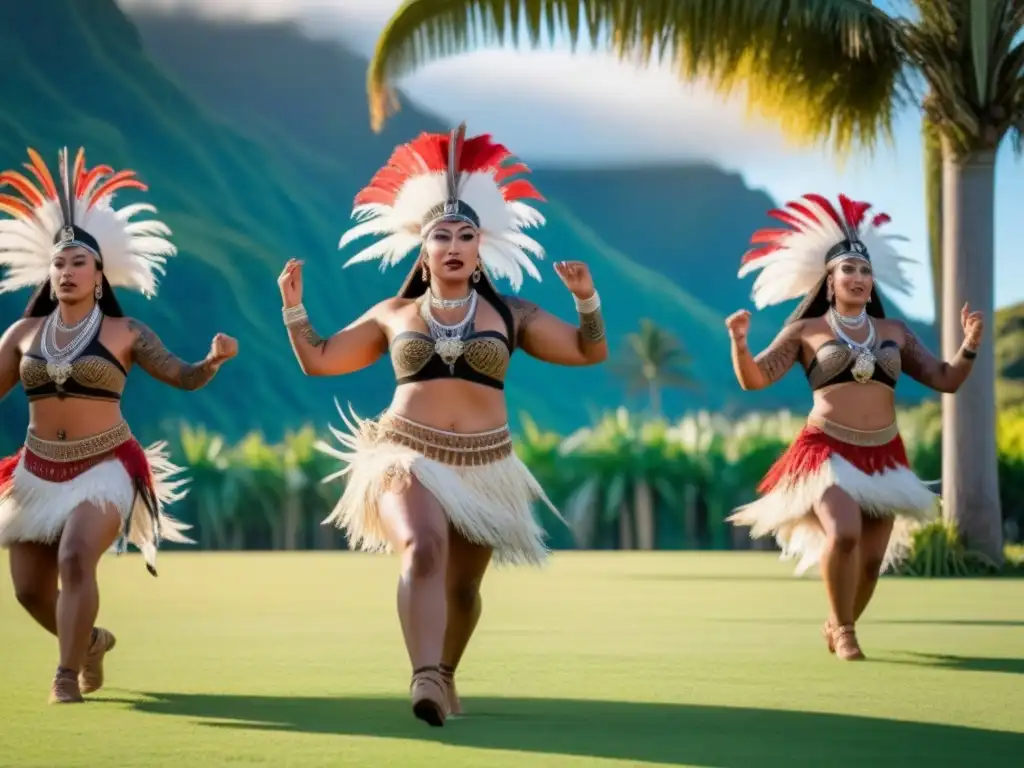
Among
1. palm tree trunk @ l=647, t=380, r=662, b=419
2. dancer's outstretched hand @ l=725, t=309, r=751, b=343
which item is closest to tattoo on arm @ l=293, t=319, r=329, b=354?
dancer's outstretched hand @ l=725, t=309, r=751, b=343

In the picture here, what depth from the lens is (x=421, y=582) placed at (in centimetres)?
A: 518

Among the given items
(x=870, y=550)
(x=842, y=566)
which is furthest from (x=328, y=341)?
(x=870, y=550)

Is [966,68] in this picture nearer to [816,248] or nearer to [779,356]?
[816,248]

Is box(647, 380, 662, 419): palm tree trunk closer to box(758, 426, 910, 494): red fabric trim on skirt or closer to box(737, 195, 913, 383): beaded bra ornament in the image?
box(737, 195, 913, 383): beaded bra ornament

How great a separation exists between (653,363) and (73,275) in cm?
7743

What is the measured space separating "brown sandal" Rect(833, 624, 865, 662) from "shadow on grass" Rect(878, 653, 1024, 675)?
0.10 meters

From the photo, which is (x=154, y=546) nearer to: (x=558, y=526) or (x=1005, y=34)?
(x=1005, y=34)

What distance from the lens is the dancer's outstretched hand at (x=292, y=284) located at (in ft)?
18.1

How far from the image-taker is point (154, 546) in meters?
6.27

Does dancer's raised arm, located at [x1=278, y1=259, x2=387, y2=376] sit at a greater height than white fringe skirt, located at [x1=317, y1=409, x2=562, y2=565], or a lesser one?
greater

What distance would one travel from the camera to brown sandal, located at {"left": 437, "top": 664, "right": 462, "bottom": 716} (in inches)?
212

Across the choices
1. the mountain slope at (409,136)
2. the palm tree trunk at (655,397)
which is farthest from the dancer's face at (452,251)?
the mountain slope at (409,136)

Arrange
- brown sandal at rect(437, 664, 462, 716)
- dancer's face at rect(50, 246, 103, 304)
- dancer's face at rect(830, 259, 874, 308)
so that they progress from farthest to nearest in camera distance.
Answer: dancer's face at rect(830, 259, 874, 308)
dancer's face at rect(50, 246, 103, 304)
brown sandal at rect(437, 664, 462, 716)

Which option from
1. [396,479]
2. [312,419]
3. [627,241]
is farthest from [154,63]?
[396,479]
